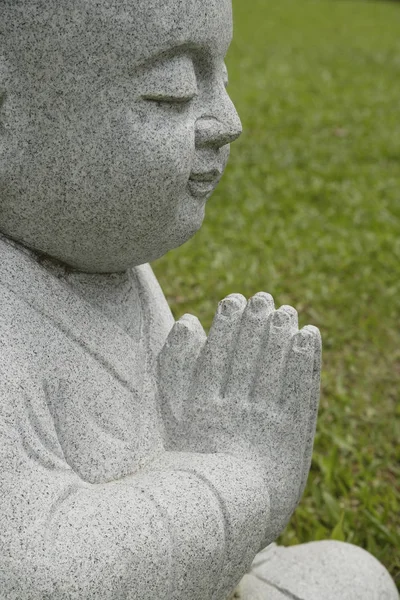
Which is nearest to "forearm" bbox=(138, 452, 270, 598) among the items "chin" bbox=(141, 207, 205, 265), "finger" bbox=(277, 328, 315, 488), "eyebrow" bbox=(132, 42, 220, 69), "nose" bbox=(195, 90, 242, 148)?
"finger" bbox=(277, 328, 315, 488)

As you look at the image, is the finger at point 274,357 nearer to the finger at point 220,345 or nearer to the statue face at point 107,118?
the finger at point 220,345

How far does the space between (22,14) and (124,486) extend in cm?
100

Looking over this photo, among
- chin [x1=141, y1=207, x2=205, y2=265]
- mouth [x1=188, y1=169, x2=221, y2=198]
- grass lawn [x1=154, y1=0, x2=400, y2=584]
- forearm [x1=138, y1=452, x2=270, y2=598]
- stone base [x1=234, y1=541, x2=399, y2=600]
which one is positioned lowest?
grass lawn [x1=154, y1=0, x2=400, y2=584]

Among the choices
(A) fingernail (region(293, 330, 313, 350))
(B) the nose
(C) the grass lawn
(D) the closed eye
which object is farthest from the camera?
(C) the grass lawn

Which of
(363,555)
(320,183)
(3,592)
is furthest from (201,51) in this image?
(320,183)

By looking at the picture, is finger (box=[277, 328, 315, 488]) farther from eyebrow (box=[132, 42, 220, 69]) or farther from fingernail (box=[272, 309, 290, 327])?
eyebrow (box=[132, 42, 220, 69])

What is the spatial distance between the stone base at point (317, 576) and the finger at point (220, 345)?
2.07ft

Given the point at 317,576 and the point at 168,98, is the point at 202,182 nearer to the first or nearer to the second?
the point at 168,98

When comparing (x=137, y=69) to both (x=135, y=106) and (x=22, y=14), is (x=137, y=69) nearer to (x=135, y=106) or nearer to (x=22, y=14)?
(x=135, y=106)

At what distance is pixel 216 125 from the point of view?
6.38 feet

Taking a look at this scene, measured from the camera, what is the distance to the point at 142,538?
69.8 inches

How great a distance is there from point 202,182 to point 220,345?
0.41 m

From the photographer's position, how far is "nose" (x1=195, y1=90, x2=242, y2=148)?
1.93 m

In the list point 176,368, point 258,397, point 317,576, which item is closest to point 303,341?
point 258,397
